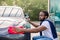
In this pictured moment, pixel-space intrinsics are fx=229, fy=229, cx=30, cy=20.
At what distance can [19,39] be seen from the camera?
543cm

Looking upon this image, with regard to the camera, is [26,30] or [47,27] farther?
[47,27]

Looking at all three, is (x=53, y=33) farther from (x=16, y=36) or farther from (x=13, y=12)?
(x=13, y=12)

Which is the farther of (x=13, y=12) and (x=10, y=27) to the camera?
(x=13, y=12)

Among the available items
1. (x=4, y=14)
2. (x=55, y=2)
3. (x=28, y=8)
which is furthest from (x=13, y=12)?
(x=28, y=8)

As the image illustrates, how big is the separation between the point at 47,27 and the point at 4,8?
237 centimetres

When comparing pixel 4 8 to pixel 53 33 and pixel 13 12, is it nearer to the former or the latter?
pixel 13 12

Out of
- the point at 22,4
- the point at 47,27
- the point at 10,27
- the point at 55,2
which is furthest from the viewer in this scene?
the point at 22,4

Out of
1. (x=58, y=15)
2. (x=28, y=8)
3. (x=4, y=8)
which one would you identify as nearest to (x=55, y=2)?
(x=58, y=15)

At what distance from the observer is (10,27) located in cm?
520

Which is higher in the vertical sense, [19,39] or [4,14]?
[4,14]

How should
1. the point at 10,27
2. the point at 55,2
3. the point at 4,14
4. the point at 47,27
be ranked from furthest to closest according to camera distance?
the point at 55,2 → the point at 4,14 → the point at 47,27 → the point at 10,27

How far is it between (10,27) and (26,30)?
0.39 m

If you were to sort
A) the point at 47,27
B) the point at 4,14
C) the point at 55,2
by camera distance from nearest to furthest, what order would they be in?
the point at 47,27 < the point at 4,14 < the point at 55,2

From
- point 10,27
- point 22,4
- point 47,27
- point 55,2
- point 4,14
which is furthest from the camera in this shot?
point 22,4
